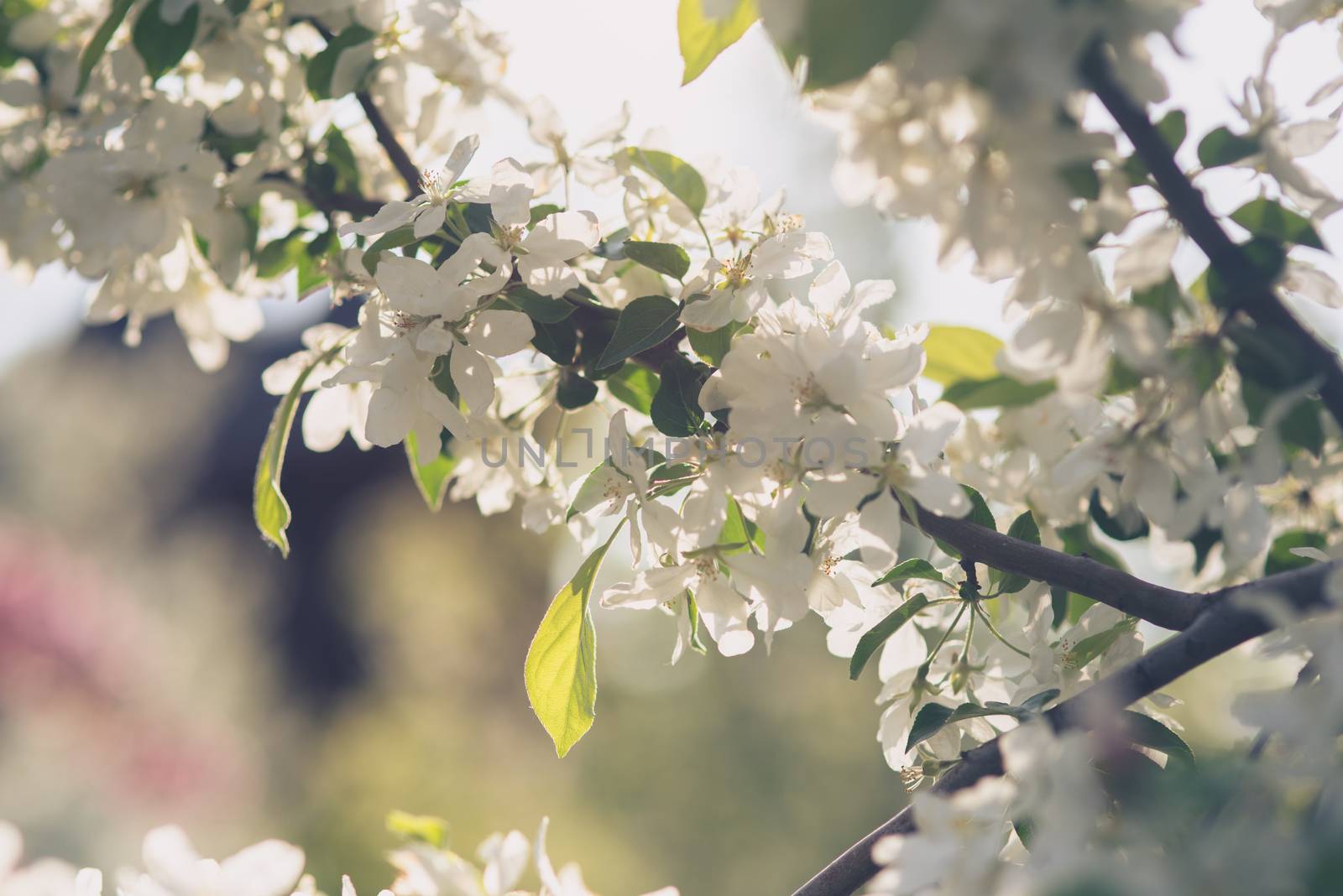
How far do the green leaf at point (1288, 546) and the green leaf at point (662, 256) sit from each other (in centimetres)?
44

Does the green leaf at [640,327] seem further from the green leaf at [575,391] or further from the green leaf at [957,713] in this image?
the green leaf at [957,713]

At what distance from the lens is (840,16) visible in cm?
37

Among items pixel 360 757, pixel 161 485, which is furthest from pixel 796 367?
pixel 161 485

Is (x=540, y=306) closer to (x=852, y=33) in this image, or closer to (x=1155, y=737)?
(x=852, y=33)

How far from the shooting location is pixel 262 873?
53 centimetres

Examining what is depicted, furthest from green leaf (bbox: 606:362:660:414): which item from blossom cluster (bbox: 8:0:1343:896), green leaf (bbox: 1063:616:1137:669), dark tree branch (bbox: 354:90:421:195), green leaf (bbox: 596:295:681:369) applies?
green leaf (bbox: 1063:616:1137:669)

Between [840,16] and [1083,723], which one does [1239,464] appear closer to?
[1083,723]

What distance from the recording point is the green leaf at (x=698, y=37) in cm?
60

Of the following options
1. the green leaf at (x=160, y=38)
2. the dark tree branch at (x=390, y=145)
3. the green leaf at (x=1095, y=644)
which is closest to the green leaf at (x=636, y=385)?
the dark tree branch at (x=390, y=145)

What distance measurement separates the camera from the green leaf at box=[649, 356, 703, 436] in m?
0.61

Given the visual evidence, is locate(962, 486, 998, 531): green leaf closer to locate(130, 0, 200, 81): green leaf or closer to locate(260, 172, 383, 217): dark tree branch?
locate(260, 172, 383, 217): dark tree branch

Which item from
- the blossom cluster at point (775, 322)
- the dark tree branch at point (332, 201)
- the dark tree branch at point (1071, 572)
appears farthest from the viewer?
the dark tree branch at point (332, 201)

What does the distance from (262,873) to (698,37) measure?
0.53m

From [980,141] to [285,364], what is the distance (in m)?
0.61
